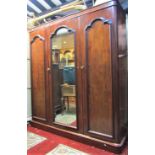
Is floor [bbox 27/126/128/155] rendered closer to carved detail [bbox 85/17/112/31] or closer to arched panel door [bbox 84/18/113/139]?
arched panel door [bbox 84/18/113/139]

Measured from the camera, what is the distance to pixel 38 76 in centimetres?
275

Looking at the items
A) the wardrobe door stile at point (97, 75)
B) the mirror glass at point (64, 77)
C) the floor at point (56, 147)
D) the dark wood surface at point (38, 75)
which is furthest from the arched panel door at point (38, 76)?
the wardrobe door stile at point (97, 75)

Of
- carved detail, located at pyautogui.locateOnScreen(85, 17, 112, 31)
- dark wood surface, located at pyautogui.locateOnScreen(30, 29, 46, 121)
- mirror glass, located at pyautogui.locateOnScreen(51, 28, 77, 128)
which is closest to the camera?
carved detail, located at pyautogui.locateOnScreen(85, 17, 112, 31)

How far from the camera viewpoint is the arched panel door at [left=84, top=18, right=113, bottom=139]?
192cm

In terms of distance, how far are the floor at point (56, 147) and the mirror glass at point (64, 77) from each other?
250mm

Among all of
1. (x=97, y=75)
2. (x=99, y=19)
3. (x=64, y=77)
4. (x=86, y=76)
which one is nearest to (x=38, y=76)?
(x=64, y=77)

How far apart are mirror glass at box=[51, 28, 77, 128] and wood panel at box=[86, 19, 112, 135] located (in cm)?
30

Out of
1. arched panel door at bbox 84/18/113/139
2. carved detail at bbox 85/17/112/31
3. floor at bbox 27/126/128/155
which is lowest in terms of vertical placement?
floor at bbox 27/126/128/155

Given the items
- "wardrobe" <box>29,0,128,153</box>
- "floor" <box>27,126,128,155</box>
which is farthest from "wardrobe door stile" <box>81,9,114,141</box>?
"floor" <box>27,126,128,155</box>

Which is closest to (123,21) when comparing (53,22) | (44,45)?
(53,22)

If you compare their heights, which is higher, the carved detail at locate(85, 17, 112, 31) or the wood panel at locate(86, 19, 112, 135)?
the carved detail at locate(85, 17, 112, 31)

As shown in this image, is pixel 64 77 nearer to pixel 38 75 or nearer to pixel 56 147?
pixel 38 75

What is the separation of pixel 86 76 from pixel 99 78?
7.8 inches
